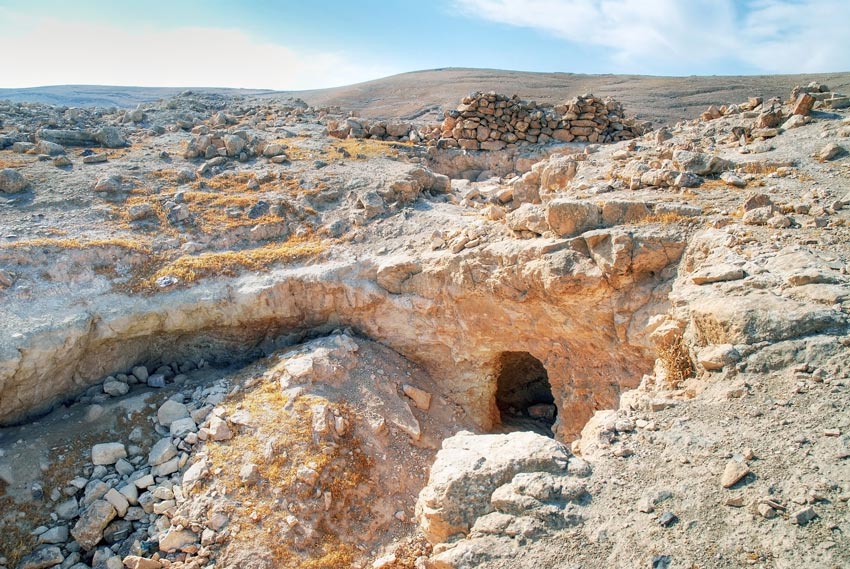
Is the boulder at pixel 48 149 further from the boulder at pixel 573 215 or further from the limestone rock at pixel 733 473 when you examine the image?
the limestone rock at pixel 733 473

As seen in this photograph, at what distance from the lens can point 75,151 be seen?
15.3 m

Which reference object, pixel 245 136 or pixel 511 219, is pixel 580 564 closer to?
pixel 511 219

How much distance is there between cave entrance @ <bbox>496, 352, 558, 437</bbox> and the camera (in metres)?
12.5

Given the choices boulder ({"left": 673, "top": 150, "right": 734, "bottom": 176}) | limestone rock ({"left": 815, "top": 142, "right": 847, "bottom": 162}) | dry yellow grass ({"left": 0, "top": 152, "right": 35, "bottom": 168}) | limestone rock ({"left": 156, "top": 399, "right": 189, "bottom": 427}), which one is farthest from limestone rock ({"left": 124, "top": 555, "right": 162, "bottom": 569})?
limestone rock ({"left": 815, "top": 142, "right": 847, "bottom": 162})

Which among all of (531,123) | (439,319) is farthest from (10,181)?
(531,123)

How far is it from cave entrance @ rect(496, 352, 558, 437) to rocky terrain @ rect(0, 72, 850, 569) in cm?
8

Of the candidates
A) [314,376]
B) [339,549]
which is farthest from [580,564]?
[314,376]

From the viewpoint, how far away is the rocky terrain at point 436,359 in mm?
4723

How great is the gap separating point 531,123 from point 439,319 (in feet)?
36.8

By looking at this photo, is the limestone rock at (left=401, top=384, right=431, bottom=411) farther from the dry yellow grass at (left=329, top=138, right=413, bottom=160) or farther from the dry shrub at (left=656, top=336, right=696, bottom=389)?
the dry yellow grass at (left=329, top=138, right=413, bottom=160)

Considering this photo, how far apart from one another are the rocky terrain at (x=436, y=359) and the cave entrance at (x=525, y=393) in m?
0.08

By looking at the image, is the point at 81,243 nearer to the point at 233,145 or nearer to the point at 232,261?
the point at 232,261

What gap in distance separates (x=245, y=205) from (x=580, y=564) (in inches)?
435

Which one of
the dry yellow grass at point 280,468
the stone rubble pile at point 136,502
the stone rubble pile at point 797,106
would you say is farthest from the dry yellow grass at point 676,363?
the stone rubble pile at point 797,106
